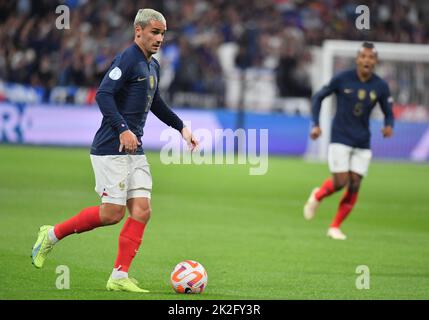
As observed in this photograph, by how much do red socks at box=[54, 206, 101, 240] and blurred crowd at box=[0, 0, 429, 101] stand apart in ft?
63.1

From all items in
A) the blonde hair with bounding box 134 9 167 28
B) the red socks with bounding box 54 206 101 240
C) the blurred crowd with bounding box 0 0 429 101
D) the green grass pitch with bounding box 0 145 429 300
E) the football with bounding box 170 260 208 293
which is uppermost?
the blurred crowd with bounding box 0 0 429 101

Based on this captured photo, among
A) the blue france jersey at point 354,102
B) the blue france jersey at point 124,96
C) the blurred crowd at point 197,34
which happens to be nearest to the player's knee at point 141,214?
the blue france jersey at point 124,96

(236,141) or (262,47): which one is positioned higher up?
(262,47)

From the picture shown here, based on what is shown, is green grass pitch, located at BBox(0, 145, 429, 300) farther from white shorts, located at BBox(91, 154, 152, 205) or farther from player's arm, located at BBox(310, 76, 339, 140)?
player's arm, located at BBox(310, 76, 339, 140)

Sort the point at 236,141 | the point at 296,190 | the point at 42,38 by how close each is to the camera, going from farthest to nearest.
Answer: the point at 42,38 → the point at 236,141 → the point at 296,190

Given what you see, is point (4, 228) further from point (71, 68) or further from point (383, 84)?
point (71, 68)

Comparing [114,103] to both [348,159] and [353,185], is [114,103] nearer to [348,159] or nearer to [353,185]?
[348,159]

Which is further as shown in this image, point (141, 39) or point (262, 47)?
point (262, 47)

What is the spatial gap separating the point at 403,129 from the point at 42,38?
10.8 metres

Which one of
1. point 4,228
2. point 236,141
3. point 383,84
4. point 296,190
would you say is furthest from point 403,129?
point 4,228

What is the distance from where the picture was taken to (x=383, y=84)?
12648mm

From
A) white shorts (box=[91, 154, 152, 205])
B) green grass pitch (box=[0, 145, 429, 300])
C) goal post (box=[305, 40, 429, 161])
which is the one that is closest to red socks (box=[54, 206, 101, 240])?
white shorts (box=[91, 154, 152, 205])

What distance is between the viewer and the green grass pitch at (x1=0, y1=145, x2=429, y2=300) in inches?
325

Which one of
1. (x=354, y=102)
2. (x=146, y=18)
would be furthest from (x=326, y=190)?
(x=146, y=18)
